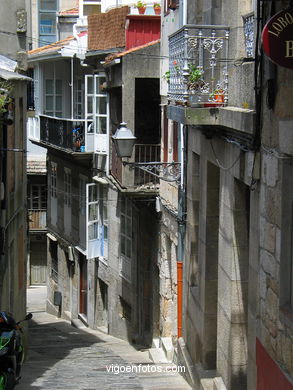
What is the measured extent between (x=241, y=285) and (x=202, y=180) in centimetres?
310

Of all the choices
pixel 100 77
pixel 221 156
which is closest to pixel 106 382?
pixel 221 156

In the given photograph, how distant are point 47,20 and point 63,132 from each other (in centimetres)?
1238

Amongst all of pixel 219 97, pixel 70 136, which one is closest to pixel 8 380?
pixel 219 97

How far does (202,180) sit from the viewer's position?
14.7m

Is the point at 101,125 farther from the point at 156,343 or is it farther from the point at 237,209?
the point at 237,209

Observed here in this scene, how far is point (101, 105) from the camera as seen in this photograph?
87.3ft

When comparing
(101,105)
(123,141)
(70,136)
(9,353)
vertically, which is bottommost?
(9,353)

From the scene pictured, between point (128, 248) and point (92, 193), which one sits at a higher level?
point (92, 193)

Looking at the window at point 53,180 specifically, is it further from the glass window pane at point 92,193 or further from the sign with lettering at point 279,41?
the sign with lettering at point 279,41

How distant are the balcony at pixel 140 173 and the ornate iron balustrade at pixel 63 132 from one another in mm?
4238

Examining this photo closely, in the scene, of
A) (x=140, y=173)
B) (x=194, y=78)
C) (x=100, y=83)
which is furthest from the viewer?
(x=100, y=83)

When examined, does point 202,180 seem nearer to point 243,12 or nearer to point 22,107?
point 243,12

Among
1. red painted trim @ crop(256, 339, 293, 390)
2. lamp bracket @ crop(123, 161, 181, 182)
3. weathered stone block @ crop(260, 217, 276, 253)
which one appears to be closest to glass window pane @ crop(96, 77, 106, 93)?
lamp bracket @ crop(123, 161, 181, 182)

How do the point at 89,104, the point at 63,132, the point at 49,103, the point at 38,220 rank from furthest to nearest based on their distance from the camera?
1. the point at 38,220
2. the point at 49,103
3. the point at 63,132
4. the point at 89,104
